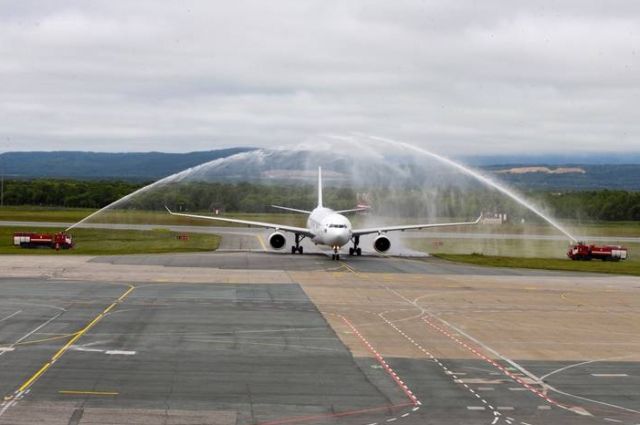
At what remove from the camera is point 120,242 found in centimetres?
9581

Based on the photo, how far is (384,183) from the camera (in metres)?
120

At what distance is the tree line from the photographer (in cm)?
12169

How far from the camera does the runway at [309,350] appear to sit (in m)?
26.4

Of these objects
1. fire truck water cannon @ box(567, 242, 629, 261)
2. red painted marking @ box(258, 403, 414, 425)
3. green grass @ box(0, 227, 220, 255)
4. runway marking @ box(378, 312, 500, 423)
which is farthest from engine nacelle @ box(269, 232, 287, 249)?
red painted marking @ box(258, 403, 414, 425)

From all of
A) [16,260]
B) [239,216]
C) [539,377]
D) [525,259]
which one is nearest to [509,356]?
[539,377]

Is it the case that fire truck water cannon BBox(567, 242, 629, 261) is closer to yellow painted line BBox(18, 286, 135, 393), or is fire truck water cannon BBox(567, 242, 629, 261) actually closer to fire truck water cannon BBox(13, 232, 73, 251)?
fire truck water cannon BBox(13, 232, 73, 251)

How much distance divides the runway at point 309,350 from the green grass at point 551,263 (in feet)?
52.2

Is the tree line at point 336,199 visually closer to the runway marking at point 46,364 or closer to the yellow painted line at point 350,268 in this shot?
the yellow painted line at point 350,268

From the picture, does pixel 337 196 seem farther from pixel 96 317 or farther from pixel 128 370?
pixel 128 370

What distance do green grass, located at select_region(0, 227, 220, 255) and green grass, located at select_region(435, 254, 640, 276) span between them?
26.0 m

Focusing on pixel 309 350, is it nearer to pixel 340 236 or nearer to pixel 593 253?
pixel 340 236

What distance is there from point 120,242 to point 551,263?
4463cm

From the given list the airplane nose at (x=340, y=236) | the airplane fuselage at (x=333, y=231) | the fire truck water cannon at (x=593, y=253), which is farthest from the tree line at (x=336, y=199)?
the fire truck water cannon at (x=593, y=253)

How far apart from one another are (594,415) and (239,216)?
115 m
